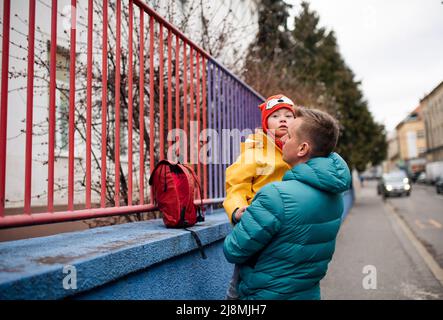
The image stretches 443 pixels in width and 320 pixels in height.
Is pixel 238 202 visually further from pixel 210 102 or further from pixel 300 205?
pixel 210 102

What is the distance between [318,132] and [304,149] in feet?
0.34

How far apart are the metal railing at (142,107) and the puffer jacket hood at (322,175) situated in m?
1.08

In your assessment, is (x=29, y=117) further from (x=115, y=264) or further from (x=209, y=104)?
(x=209, y=104)

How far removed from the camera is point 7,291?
117 cm

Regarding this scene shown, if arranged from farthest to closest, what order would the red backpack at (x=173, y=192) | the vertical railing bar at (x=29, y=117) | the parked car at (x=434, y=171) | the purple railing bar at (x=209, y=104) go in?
1. the parked car at (x=434, y=171)
2. the purple railing bar at (x=209, y=104)
3. the red backpack at (x=173, y=192)
4. the vertical railing bar at (x=29, y=117)

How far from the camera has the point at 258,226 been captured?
168 centimetres

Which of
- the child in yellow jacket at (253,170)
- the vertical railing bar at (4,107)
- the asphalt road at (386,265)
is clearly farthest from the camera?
the asphalt road at (386,265)

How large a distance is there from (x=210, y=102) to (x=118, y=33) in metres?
1.34

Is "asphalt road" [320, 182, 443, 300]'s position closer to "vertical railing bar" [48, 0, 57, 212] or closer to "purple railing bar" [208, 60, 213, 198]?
"purple railing bar" [208, 60, 213, 198]

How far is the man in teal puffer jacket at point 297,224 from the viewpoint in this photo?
1.68 metres

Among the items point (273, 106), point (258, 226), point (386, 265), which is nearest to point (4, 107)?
point (258, 226)

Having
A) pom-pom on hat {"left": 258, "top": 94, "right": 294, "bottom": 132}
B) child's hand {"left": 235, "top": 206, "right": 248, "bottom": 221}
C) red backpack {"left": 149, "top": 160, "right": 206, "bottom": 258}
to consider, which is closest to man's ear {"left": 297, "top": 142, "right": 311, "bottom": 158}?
child's hand {"left": 235, "top": 206, "right": 248, "bottom": 221}

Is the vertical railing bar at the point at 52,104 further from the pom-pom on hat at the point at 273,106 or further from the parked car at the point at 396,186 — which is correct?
Answer: the parked car at the point at 396,186

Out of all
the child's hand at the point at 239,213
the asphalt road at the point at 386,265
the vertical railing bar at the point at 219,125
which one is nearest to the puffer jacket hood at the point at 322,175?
the child's hand at the point at 239,213
